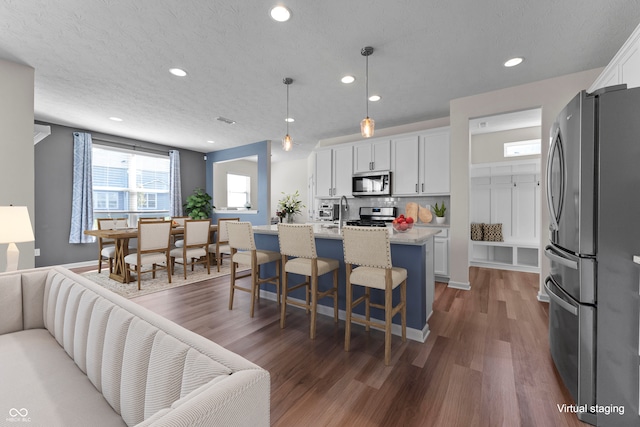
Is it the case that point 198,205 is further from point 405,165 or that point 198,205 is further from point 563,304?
point 563,304

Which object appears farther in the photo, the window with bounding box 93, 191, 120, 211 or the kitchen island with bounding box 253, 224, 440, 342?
the window with bounding box 93, 191, 120, 211

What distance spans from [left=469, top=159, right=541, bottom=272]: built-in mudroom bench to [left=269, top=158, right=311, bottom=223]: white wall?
177 inches

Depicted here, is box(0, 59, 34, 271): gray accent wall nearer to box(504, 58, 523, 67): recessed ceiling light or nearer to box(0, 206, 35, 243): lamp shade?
box(0, 206, 35, 243): lamp shade

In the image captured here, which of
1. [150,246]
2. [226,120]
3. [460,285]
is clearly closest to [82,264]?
[150,246]

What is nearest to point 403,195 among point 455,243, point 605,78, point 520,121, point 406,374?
point 455,243

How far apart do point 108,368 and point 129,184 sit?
631 cm

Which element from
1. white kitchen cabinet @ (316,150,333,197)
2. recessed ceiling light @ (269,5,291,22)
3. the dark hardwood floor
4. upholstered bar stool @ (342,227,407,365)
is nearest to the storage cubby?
the dark hardwood floor

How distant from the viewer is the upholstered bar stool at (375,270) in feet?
6.83

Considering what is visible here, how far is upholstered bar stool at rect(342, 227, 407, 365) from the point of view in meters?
2.08

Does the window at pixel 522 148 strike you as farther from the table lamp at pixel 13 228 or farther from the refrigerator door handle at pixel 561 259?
the table lamp at pixel 13 228

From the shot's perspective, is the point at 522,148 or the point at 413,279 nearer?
the point at 413,279

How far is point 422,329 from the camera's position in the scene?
239cm

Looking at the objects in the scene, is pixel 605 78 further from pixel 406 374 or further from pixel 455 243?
pixel 406 374

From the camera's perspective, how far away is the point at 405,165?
474 centimetres
